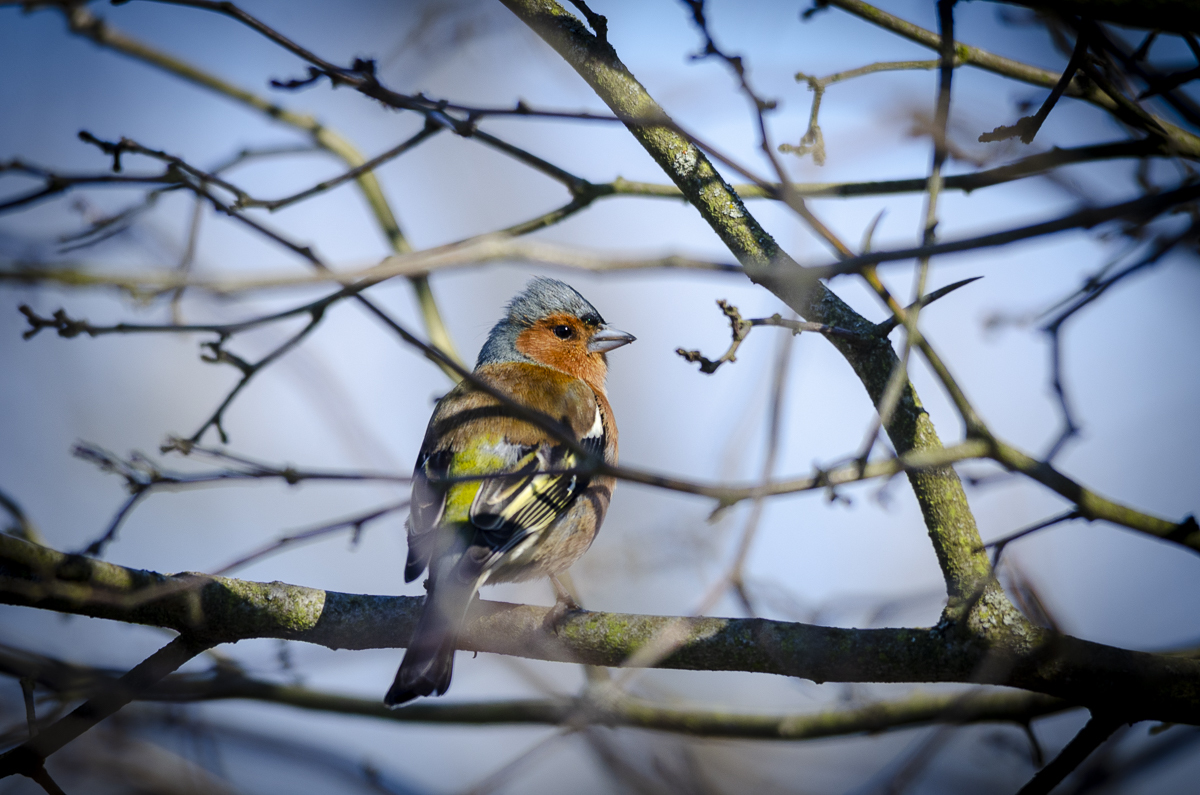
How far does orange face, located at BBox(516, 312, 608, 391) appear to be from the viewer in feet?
19.8

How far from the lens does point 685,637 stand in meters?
3.21

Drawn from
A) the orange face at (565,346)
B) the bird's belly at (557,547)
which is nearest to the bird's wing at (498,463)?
the bird's belly at (557,547)

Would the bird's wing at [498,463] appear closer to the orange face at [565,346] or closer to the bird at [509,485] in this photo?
the bird at [509,485]

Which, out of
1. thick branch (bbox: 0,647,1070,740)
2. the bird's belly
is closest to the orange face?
the bird's belly

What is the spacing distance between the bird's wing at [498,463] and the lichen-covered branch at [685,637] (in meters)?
0.64

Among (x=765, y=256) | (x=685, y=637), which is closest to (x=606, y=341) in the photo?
(x=765, y=256)

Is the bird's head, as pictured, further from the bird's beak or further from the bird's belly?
the bird's belly

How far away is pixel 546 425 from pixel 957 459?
1303 millimetres

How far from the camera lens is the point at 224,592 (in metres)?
3.33

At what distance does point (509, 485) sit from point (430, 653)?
39.2 inches

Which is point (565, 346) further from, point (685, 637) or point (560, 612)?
point (685, 637)

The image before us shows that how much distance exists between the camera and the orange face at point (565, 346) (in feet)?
19.8

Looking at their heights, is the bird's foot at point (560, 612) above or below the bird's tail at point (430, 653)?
above

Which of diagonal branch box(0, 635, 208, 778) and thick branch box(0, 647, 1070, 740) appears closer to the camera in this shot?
diagonal branch box(0, 635, 208, 778)
